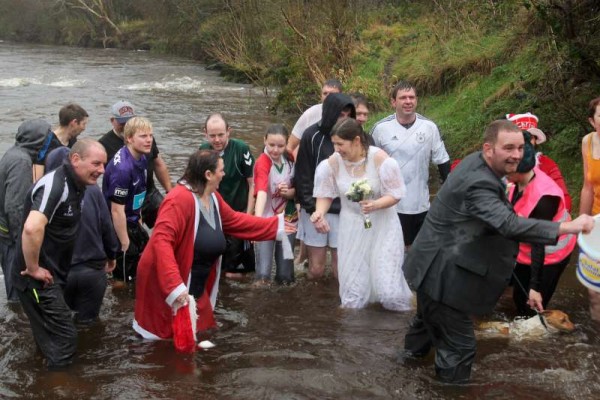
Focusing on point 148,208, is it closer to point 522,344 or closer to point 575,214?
point 522,344

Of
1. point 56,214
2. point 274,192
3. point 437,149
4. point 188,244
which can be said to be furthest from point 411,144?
point 56,214

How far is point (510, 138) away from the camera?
455 cm

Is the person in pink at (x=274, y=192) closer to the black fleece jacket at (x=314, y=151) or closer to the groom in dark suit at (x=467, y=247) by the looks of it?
the black fleece jacket at (x=314, y=151)

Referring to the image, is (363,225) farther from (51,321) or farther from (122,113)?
(122,113)

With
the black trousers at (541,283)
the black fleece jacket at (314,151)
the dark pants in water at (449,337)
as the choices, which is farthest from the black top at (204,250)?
the black trousers at (541,283)

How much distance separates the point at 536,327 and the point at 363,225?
5.41 feet

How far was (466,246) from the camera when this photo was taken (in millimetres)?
4723

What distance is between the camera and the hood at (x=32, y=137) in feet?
21.3

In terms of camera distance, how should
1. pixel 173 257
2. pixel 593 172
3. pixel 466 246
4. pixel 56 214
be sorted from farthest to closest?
1. pixel 593 172
2. pixel 173 257
3. pixel 56 214
4. pixel 466 246

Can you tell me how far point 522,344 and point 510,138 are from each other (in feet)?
6.99

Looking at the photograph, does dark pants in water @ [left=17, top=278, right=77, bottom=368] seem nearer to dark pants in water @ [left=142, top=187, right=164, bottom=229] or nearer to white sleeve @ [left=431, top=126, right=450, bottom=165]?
dark pants in water @ [left=142, top=187, right=164, bottom=229]

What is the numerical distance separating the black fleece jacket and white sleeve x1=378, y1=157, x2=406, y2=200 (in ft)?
2.79

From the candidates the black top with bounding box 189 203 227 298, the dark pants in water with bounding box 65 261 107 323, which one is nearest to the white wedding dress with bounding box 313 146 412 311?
the black top with bounding box 189 203 227 298

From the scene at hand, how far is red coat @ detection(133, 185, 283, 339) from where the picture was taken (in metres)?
5.57
